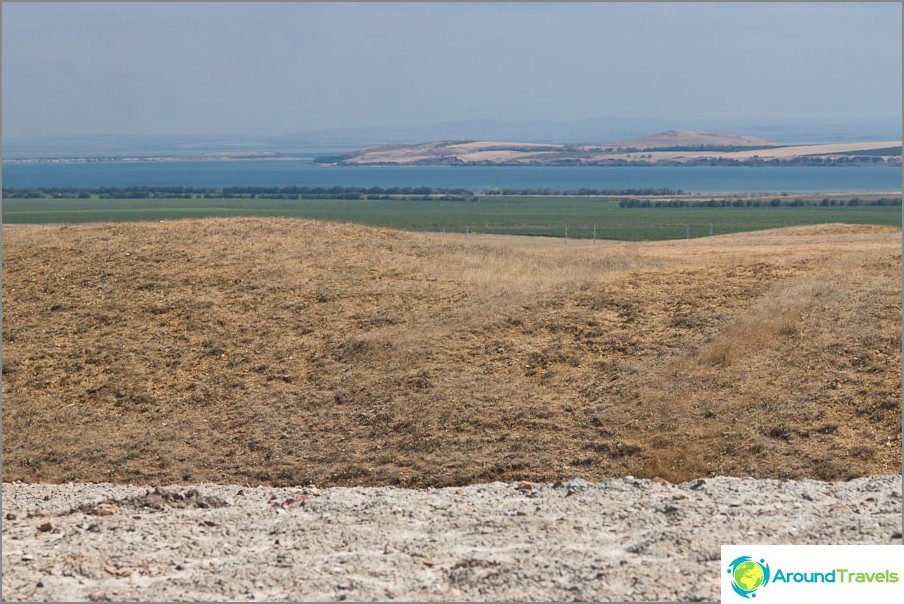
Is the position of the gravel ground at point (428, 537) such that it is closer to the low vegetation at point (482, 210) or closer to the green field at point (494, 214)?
the low vegetation at point (482, 210)

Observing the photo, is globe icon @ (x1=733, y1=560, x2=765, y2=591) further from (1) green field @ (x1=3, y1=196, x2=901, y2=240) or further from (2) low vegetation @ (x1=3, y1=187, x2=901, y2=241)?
(1) green field @ (x1=3, y1=196, x2=901, y2=240)

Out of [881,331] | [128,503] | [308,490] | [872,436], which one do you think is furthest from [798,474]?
[128,503]

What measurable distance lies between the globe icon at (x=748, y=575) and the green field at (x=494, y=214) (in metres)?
53.7

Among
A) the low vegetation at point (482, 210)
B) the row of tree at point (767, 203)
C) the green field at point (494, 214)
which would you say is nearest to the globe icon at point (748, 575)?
the low vegetation at point (482, 210)

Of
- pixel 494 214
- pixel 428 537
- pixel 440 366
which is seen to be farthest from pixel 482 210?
pixel 428 537

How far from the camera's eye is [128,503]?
46.3ft

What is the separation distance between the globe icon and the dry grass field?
5.72 m

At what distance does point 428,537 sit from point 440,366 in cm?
741

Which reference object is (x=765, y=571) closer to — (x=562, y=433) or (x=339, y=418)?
(x=562, y=433)

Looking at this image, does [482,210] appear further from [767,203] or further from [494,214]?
[767,203]

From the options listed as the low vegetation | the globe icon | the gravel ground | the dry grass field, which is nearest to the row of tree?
the low vegetation

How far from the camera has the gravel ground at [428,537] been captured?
10.7 metres

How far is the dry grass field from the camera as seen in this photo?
666 inches

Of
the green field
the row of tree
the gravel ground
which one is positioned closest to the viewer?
the gravel ground
